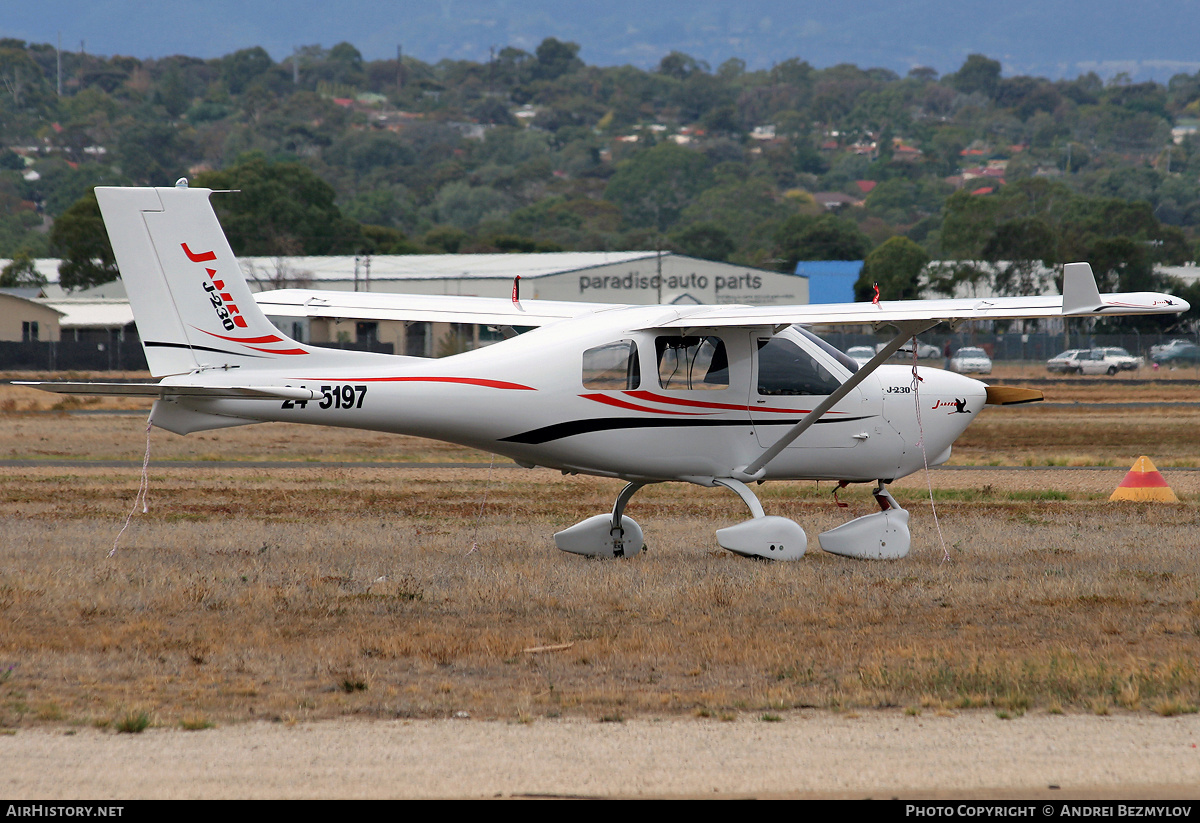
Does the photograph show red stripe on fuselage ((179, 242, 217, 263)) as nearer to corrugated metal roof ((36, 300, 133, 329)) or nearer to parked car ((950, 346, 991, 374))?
parked car ((950, 346, 991, 374))

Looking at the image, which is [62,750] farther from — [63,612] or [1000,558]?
[1000,558]

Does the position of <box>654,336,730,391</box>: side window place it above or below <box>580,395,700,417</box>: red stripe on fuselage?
above

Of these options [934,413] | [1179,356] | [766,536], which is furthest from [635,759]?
[1179,356]

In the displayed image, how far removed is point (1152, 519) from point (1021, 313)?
6050 millimetres

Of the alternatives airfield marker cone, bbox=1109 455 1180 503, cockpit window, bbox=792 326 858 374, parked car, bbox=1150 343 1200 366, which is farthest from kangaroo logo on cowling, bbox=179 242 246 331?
parked car, bbox=1150 343 1200 366

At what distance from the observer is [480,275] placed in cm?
8125

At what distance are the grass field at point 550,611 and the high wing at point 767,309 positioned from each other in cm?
223

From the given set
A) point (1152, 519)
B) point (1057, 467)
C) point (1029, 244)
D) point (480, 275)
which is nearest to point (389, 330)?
point (480, 275)

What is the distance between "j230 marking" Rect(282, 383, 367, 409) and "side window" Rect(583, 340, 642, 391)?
203 cm

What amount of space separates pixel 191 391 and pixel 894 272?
80.7m

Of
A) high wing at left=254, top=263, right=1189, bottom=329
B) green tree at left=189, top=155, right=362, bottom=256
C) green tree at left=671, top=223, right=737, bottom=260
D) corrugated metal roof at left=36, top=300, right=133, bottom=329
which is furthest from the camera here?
green tree at left=671, top=223, right=737, bottom=260

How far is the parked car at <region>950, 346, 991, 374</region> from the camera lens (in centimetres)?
5878

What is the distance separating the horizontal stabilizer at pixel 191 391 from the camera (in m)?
11.1

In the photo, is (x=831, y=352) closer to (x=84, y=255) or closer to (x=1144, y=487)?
(x=1144, y=487)
